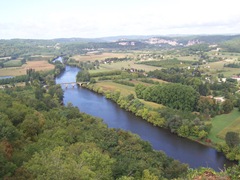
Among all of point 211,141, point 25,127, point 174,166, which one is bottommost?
point 211,141

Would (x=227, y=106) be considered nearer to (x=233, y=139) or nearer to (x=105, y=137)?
(x=233, y=139)

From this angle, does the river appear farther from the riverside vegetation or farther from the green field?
the green field

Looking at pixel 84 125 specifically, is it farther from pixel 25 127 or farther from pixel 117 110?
pixel 117 110

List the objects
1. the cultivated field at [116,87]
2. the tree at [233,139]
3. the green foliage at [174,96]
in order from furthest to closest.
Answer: the cultivated field at [116,87] < the green foliage at [174,96] < the tree at [233,139]

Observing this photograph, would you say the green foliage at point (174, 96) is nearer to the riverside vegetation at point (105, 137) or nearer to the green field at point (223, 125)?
the riverside vegetation at point (105, 137)

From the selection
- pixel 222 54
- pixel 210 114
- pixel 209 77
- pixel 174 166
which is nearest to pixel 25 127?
pixel 174 166

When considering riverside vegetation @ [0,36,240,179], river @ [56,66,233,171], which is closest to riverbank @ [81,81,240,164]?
riverside vegetation @ [0,36,240,179]

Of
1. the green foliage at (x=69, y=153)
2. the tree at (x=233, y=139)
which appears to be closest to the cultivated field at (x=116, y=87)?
the green foliage at (x=69, y=153)
